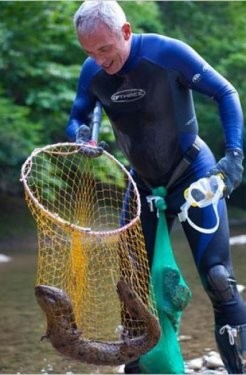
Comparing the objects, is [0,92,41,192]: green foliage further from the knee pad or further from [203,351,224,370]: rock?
the knee pad

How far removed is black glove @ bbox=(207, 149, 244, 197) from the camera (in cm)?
280

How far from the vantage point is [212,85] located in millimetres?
2980

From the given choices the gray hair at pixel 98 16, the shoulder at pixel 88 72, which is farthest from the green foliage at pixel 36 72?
the gray hair at pixel 98 16

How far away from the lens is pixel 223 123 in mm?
2965

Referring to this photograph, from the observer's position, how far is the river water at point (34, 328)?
4410 mm

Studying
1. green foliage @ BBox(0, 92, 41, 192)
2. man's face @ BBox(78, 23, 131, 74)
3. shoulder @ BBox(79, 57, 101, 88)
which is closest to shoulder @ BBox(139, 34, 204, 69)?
man's face @ BBox(78, 23, 131, 74)

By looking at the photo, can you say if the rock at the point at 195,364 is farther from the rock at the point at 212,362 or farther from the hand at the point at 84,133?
the hand at the point at 84,133

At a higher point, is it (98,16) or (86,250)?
(98,16)

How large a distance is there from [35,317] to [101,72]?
10.6 ft

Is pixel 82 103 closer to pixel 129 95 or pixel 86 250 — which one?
pixel 129 95

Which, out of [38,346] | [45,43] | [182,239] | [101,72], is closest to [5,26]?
[45,43]

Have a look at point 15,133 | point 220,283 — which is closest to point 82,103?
point 220,283

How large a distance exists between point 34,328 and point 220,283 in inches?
111

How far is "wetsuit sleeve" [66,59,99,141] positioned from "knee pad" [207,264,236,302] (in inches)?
30.7
